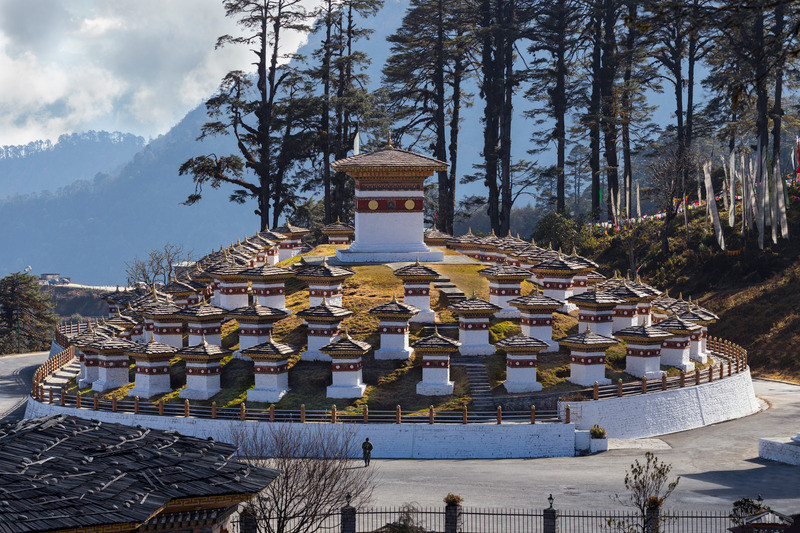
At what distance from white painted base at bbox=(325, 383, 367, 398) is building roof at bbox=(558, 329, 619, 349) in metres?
8.77

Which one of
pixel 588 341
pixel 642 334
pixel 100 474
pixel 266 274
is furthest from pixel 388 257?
pixel 100 474

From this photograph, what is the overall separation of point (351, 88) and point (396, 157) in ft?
69.7

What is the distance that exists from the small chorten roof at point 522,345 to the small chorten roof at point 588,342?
1368 millimetres

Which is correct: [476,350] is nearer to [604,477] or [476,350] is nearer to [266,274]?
[266,274]

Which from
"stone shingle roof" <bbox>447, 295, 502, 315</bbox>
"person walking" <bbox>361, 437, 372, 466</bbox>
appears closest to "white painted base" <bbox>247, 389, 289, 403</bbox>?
"person walking" <bbox>361, 437, 372, 466</bbox>

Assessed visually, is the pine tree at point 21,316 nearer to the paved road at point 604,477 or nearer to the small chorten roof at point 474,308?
the small chorten roof at point 474,308

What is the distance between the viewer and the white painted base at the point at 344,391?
38.2 meters

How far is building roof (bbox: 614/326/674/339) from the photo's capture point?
1596 inches

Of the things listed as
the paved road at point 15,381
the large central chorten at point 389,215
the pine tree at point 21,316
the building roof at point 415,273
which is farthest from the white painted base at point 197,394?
the pine tree at point 21,316

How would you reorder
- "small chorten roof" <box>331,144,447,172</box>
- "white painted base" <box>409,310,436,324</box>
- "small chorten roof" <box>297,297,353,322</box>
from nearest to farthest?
"small chorten roof" <box>297,297,353,322</box>
"white painted base" <box>409,310,436,324</box>
"small chorten roof" <box>331,144,447,172</box>

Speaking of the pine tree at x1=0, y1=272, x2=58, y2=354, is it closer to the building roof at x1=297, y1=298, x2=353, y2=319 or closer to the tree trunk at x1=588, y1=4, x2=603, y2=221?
the building roof at x1=297, y1=298, x2=353, y2=319

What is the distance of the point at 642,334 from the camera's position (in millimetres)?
40562

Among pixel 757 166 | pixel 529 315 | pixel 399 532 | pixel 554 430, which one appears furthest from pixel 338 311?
pixel 757 166

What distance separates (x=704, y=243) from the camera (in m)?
64.9
